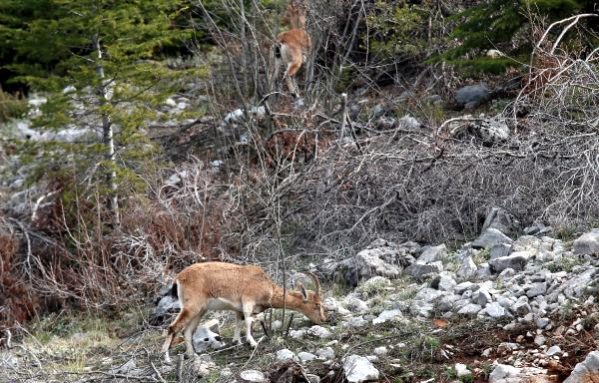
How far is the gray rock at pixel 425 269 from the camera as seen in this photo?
10977 millimetres

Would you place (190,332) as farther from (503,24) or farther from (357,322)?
(503,24)

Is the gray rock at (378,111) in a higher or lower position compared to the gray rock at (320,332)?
lower

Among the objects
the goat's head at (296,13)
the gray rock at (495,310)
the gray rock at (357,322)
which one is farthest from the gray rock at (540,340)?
the goat's head at (296,13)

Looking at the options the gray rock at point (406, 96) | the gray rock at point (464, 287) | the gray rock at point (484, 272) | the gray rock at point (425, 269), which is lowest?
the gray rock at point (406, 96)

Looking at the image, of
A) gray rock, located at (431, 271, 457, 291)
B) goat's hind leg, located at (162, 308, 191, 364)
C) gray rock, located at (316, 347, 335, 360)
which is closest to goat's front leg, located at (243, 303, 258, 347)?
goat's hind leg, located at (162, 308, 191, 364)

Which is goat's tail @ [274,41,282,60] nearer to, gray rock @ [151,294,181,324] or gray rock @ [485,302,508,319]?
gray rock @ [151,294,181,324]

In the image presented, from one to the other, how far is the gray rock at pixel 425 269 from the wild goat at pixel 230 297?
1359 mm

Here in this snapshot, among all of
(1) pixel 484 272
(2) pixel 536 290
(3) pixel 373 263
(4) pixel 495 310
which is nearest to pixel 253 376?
(4) pixel 495 310

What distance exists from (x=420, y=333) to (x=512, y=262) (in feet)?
5.36

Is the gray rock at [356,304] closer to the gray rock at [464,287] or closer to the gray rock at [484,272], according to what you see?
the gray rock at [464,287]

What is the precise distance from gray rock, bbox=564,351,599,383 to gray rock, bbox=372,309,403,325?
7.22 feet

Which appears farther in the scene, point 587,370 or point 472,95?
point 472,95

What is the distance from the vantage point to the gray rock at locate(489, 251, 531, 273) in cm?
1029

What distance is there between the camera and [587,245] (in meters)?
10.1
